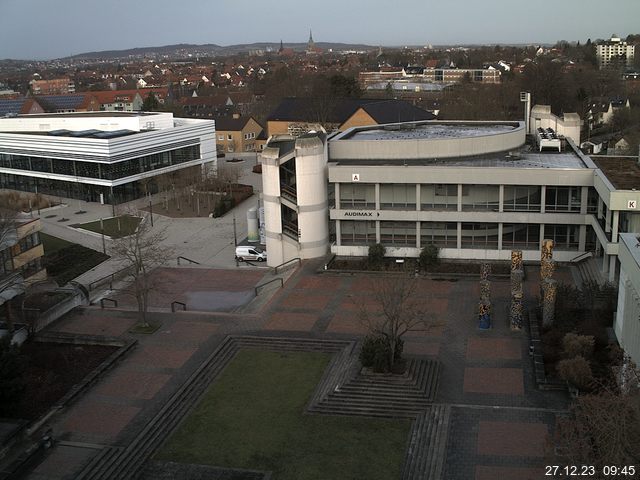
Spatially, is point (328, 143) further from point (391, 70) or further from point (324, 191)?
point (391, 70)

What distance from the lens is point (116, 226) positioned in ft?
162

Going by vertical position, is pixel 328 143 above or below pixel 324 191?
above

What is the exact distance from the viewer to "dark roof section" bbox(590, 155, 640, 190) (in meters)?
31.0

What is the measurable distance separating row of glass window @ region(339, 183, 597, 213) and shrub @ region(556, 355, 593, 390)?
14382mm

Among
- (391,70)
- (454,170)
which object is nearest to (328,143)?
(454,170)

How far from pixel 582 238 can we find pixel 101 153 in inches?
1474

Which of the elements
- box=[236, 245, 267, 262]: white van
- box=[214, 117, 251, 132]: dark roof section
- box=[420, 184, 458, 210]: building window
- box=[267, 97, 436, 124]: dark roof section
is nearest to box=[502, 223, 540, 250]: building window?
box=[420, 184, 458, 210]: building window

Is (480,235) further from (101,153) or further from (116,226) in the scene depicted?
(101,153)

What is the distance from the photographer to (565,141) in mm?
42188

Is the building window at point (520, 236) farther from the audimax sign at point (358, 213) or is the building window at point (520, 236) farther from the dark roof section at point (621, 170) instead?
the audimax sign at point (358, 213)

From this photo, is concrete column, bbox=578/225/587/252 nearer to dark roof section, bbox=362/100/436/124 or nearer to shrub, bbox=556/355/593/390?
shrub, bbox=556/355/593/390

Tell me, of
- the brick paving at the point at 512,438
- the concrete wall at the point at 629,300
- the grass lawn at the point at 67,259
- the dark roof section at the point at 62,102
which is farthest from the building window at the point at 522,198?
the dark roof section at the point at 62,102

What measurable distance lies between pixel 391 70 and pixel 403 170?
16396 centimetres

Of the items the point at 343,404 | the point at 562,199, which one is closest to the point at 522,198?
the point at 562,199
